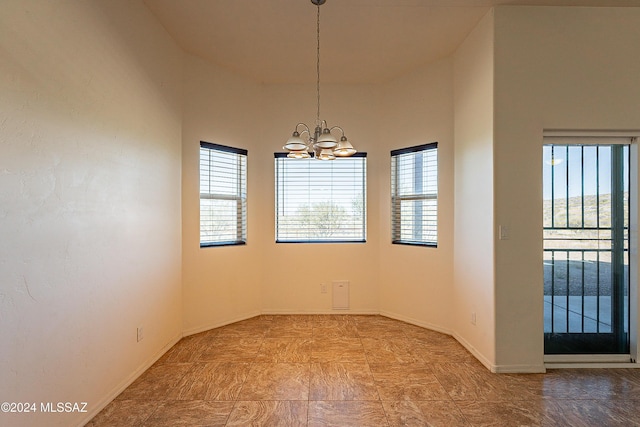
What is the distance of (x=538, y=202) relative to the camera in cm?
291

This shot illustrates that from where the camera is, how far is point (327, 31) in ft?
11.0

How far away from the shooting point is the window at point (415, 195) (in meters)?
4.06

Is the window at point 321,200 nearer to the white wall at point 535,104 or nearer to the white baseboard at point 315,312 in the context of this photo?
the white baseboard at point 315,312

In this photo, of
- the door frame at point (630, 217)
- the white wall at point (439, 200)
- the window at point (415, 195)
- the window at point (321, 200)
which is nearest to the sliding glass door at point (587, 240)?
the door frame at point (630, 217)

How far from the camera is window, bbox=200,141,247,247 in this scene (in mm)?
3980

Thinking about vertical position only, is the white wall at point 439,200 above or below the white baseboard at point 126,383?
above

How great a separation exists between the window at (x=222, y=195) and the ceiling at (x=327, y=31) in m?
1.06

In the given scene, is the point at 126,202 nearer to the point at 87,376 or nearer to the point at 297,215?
the point at 87,376

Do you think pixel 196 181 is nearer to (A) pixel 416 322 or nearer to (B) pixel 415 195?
(B) pixel 415 195

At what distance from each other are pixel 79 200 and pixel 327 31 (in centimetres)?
260

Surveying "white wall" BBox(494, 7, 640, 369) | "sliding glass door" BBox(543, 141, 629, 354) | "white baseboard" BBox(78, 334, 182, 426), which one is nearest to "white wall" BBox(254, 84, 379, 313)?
"white baseboard" BBox(78, 334, 182, 426)

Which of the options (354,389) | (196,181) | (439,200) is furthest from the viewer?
(439,200)

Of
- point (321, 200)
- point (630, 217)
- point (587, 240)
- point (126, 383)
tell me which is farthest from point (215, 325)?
Result: point (630, 217)

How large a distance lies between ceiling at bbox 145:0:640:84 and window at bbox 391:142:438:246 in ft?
3.47
